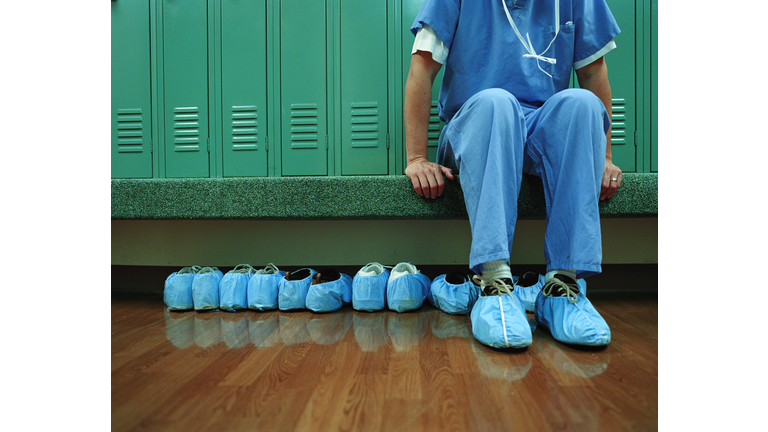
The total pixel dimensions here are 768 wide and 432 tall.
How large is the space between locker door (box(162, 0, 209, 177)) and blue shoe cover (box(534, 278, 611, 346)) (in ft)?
3.83

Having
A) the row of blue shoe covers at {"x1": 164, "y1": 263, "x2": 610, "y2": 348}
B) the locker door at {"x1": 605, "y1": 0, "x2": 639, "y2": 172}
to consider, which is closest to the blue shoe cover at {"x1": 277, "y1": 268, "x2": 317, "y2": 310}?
the row of blue shoe covers at {"x1": 164, "y1": 263, "x2": 610, "y2": 348}

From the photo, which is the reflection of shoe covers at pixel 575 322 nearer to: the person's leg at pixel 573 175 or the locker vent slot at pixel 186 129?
the person's leg at pixel 573 175

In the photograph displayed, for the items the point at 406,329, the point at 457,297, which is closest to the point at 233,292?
the point at 406,329

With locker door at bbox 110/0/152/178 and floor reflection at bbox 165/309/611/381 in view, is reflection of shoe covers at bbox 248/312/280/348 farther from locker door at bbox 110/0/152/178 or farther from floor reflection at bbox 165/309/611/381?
locker door at bbox 110/0/152/178

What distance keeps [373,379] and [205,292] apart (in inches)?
25.8

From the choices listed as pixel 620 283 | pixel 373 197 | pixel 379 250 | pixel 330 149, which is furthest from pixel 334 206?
pixel 620 283

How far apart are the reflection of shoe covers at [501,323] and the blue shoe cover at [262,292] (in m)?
0.55

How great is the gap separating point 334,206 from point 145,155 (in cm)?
81

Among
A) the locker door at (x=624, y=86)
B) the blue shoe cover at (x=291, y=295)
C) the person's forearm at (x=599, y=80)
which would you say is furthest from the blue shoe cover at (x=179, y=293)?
the locker door at (x=624, y=86)

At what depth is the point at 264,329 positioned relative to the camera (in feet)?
2.55

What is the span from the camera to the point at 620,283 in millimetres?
1293

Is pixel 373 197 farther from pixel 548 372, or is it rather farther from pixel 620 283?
pixel 620 283

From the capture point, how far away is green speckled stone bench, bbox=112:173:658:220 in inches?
35.9

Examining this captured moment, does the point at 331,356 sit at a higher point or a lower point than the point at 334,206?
lower
